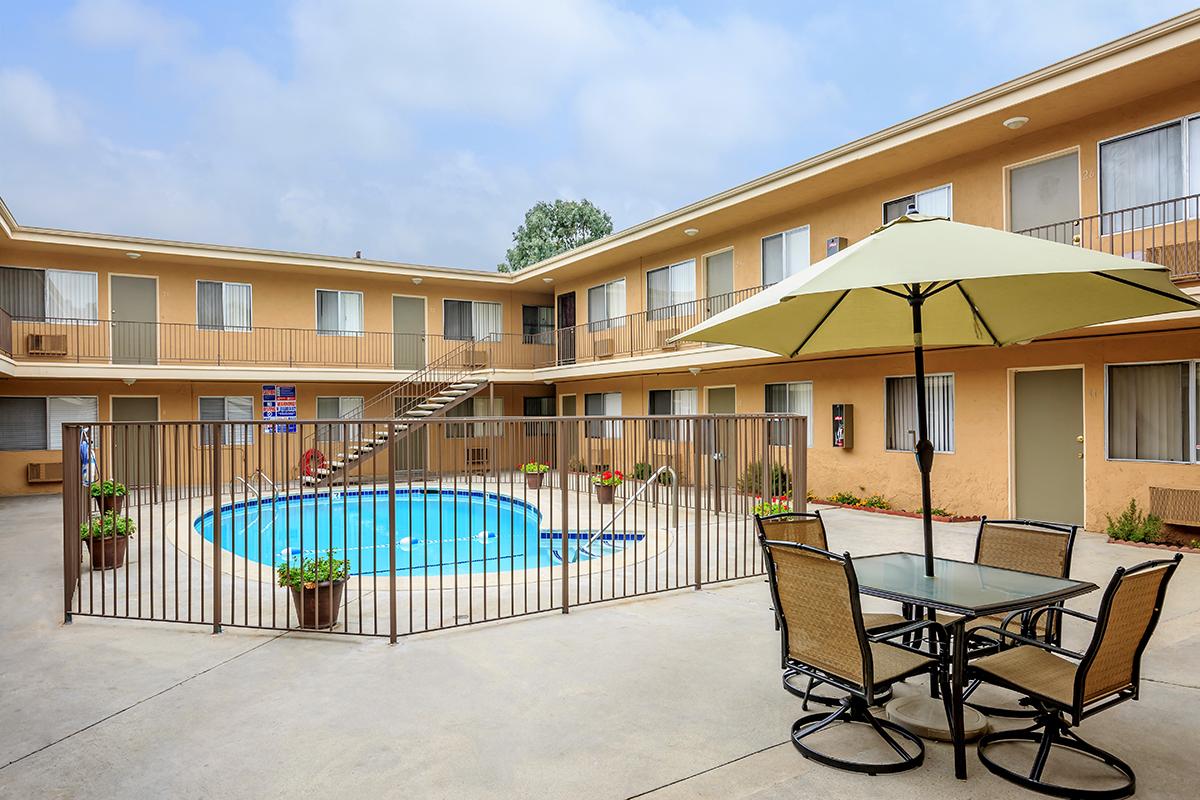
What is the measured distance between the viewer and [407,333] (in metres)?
21.3

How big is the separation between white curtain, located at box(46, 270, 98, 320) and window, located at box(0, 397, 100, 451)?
2060 mm

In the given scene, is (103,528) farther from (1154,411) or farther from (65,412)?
(1154,411)

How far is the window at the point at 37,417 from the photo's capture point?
55.6 feet

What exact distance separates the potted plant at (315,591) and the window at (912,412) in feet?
32.2

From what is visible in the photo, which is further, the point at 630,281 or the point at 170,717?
the point at 630,281

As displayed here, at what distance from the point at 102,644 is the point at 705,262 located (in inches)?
560

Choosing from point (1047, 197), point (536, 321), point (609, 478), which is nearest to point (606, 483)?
point (609, 478)

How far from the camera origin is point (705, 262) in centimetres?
1733

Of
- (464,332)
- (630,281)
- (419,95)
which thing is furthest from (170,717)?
(419,95)

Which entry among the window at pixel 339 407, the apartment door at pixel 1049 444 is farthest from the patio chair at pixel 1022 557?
the window at pixel 339 407

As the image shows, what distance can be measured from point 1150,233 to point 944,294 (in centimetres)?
691

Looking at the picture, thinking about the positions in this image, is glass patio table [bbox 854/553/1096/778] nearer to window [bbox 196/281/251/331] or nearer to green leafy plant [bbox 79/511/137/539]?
green leafy plant [bbox 79/511/137/539]

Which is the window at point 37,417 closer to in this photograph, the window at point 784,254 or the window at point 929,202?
the window at point 784,254

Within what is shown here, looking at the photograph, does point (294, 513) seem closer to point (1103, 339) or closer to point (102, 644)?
point (102, 644)
